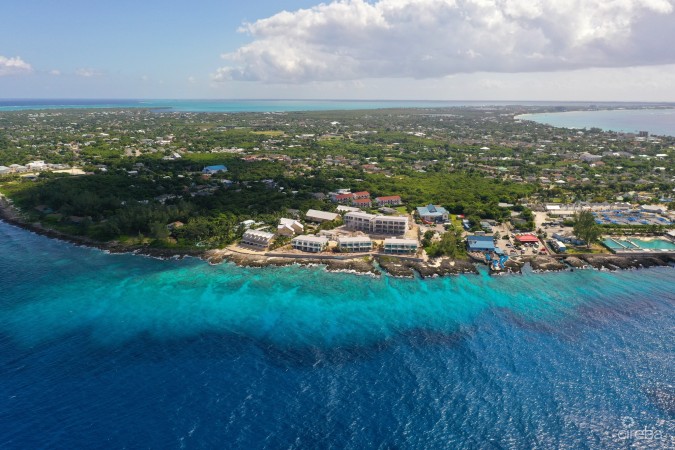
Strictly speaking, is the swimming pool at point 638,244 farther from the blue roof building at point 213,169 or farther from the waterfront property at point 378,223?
the blue roof building at point 213,169

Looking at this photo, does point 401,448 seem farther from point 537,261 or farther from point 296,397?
point 537,261

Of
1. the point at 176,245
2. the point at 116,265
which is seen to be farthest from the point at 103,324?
the point at 176,245

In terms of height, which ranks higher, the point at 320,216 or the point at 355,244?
the point at 320,216

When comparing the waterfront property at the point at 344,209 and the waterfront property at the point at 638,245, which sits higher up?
the waterfront property at the point at 344,209

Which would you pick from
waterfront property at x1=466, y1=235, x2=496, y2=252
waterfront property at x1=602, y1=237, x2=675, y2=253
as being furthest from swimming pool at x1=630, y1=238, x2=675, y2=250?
waterfront property at x1=466, y1=235, x2=496, y2=252

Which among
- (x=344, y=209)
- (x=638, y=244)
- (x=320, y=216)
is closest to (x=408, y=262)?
(x=320, y=216)

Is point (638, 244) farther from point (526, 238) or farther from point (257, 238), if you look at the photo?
point (257, 238)

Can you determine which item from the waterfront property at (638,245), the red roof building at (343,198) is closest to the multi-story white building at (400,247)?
the red roof building at (343,198)
